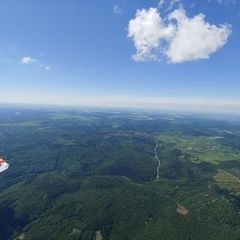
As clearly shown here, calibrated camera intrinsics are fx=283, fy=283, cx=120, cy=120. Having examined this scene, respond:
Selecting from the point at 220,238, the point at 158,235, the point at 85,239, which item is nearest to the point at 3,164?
the point at 85,239

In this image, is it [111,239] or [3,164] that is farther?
[111,239]

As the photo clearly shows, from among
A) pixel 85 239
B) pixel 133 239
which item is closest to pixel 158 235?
pixel 133 239

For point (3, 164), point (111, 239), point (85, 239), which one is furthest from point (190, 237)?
point (3, 164)

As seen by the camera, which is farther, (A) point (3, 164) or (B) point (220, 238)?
(B) point (220, 238)

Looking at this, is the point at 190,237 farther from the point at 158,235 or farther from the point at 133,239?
the point at 133,239

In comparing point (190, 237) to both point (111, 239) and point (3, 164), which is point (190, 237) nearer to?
point (111, 239)

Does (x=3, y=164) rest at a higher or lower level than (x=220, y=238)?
higher

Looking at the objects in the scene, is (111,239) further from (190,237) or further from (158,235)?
(190,237)
